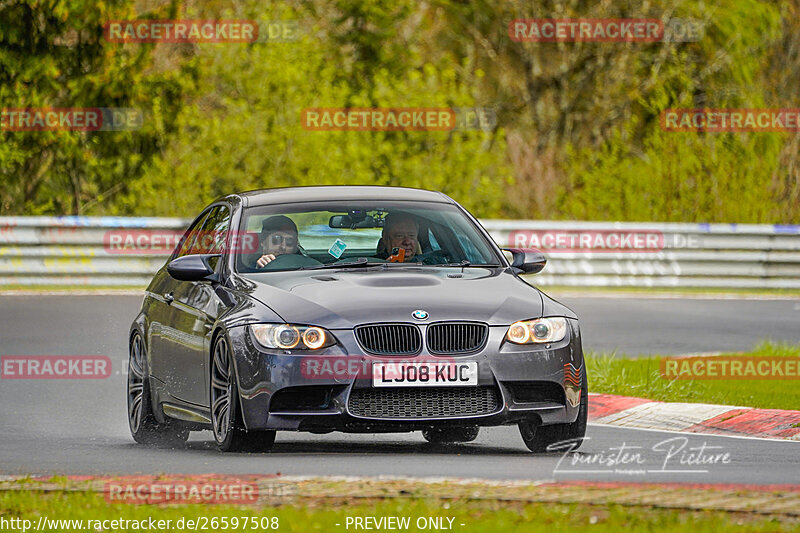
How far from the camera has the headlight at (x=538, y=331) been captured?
9547 millimetres

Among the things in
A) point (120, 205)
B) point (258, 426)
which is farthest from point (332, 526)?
point (120, 205)

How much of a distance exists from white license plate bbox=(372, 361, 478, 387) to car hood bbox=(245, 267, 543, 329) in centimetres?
24

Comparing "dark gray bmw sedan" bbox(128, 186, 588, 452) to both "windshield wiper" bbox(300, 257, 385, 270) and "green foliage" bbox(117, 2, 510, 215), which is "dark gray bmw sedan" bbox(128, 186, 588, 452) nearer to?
"windshield wiper" bbox(300, 257, 385, 270)

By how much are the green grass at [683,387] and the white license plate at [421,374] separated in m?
4.32

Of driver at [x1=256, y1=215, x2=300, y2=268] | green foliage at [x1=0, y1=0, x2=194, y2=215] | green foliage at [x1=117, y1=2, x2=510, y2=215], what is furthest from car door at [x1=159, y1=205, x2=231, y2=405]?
green foliage at [x1=0, y1=0, x2=194, y2=215]

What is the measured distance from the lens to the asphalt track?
9016 mm

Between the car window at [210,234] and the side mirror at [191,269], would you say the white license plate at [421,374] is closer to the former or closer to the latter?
the side mirror at [191,269]

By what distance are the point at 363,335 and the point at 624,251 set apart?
633 inches

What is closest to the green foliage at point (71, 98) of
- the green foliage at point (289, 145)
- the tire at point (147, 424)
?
the green foliage at point (289, 145)

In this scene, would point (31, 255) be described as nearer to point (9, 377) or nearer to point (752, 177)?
point (9, 377)

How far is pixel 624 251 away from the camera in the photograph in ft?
82.2

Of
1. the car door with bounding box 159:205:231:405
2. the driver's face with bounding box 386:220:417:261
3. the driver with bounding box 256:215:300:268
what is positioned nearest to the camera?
the car door with bounding box 159:205:231:405

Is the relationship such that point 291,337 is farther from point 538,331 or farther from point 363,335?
point 538,331

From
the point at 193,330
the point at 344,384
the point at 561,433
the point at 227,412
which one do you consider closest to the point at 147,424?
the point at 193,330
